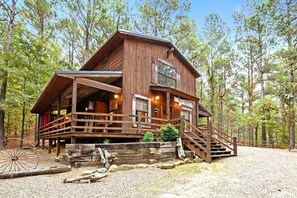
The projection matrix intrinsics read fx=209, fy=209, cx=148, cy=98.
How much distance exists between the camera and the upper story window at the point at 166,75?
40.7 ft

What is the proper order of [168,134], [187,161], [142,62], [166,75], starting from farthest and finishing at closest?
[166,75] < [142,62] < [168,134] < [187,161]

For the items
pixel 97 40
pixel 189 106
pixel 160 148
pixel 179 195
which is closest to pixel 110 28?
pixel 97 40

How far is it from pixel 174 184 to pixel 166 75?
837cm

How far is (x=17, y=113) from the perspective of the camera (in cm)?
2131

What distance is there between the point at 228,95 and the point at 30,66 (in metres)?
23.1

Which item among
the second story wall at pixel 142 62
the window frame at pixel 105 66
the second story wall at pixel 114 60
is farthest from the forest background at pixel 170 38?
the second story wall at pixel 142 62

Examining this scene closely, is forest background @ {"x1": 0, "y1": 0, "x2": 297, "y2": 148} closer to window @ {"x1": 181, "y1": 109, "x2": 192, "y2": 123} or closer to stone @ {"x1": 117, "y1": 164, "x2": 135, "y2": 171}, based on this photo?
window @ {"x1": 181, "y1": 109, "x2": 192, "y2": 123}

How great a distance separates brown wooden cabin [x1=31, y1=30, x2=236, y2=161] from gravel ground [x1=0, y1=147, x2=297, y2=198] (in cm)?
271

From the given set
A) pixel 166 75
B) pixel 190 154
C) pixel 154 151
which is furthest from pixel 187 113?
pixel 154 151

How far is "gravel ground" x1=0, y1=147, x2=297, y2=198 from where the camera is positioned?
14.9 feet

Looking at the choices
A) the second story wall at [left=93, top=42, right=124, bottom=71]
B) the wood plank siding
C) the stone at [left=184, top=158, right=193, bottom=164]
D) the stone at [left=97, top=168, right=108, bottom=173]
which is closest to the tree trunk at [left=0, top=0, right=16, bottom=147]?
the second story wall at [left=93, top=42, right=124, bottom=71]

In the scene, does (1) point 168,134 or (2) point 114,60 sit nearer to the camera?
(1) point 168,134

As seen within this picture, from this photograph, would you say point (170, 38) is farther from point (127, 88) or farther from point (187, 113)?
point (127, 88)

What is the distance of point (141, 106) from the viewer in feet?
35.6
